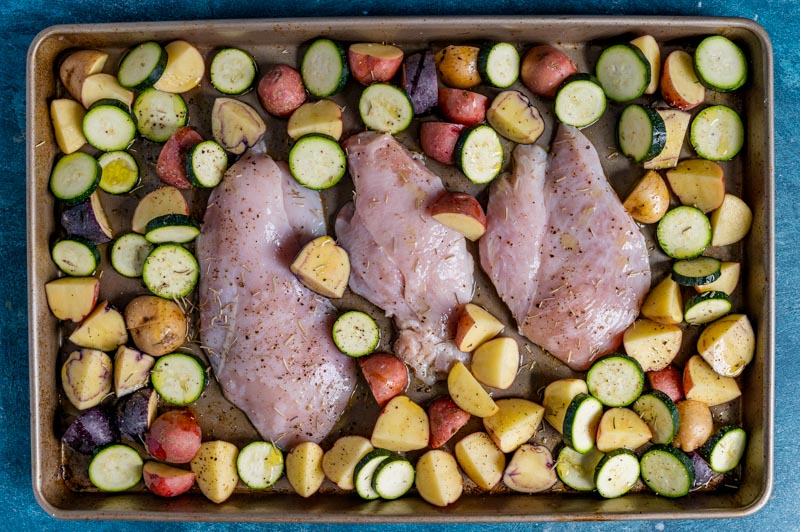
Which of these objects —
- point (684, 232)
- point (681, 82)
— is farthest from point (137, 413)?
point (681, 82)

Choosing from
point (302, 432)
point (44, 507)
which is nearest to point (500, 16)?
point (302, 432)

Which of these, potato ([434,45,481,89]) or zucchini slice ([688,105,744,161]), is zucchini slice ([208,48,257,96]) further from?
zucchini slice ([688,105,744,161])

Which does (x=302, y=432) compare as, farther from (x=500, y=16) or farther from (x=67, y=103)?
(x=500, y=16)

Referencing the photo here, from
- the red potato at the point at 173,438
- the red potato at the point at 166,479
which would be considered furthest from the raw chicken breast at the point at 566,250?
the red potato at the point at 166,479

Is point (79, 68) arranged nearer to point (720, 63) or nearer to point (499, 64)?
point (499, 64)

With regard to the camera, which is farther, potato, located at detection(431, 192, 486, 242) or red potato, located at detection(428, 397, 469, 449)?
red potato, located at detection(428, 397, 469, 449)

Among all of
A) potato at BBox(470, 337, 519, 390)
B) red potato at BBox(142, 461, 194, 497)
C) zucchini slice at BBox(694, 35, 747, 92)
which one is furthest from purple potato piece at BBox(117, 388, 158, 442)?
zucchini slice at BBox(694, 35, 747, 92)
